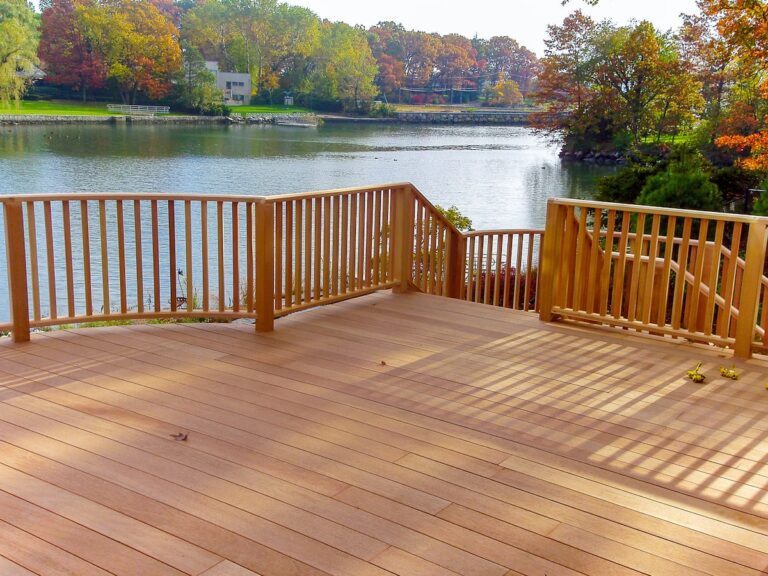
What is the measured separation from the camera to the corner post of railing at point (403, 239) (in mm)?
5906

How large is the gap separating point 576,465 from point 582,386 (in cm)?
103

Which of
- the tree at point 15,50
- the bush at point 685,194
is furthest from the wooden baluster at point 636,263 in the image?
the tree at point 15,50

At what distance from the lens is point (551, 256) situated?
5285mm

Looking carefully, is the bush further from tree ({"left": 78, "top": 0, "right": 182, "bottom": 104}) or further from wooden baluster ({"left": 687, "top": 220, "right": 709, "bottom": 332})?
tree ({"left": 78, "top": 0, "right": 182, "bottom": 104})

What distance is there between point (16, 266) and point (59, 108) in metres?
53.5

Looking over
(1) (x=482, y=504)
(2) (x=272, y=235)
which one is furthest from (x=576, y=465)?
(2) (x=272, y=235)

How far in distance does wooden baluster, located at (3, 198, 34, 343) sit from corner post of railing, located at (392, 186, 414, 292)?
2597 mm

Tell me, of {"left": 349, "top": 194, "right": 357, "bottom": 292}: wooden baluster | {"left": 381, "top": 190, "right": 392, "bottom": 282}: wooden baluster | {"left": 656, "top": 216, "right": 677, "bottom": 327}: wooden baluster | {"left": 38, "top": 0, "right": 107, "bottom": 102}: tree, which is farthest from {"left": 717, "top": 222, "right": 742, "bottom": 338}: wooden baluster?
{"left": 38, "top": 0, "right": 107, "bottom": 102}: tree

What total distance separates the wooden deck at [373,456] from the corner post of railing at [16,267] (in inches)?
5.4

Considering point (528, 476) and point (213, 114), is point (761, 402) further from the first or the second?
point (213, 114)

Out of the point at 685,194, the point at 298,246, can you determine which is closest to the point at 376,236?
the point at 298,246

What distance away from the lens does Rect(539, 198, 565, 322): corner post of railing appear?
17.0ft

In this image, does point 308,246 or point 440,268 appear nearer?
point 308,246

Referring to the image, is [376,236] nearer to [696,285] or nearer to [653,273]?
[653,273]
